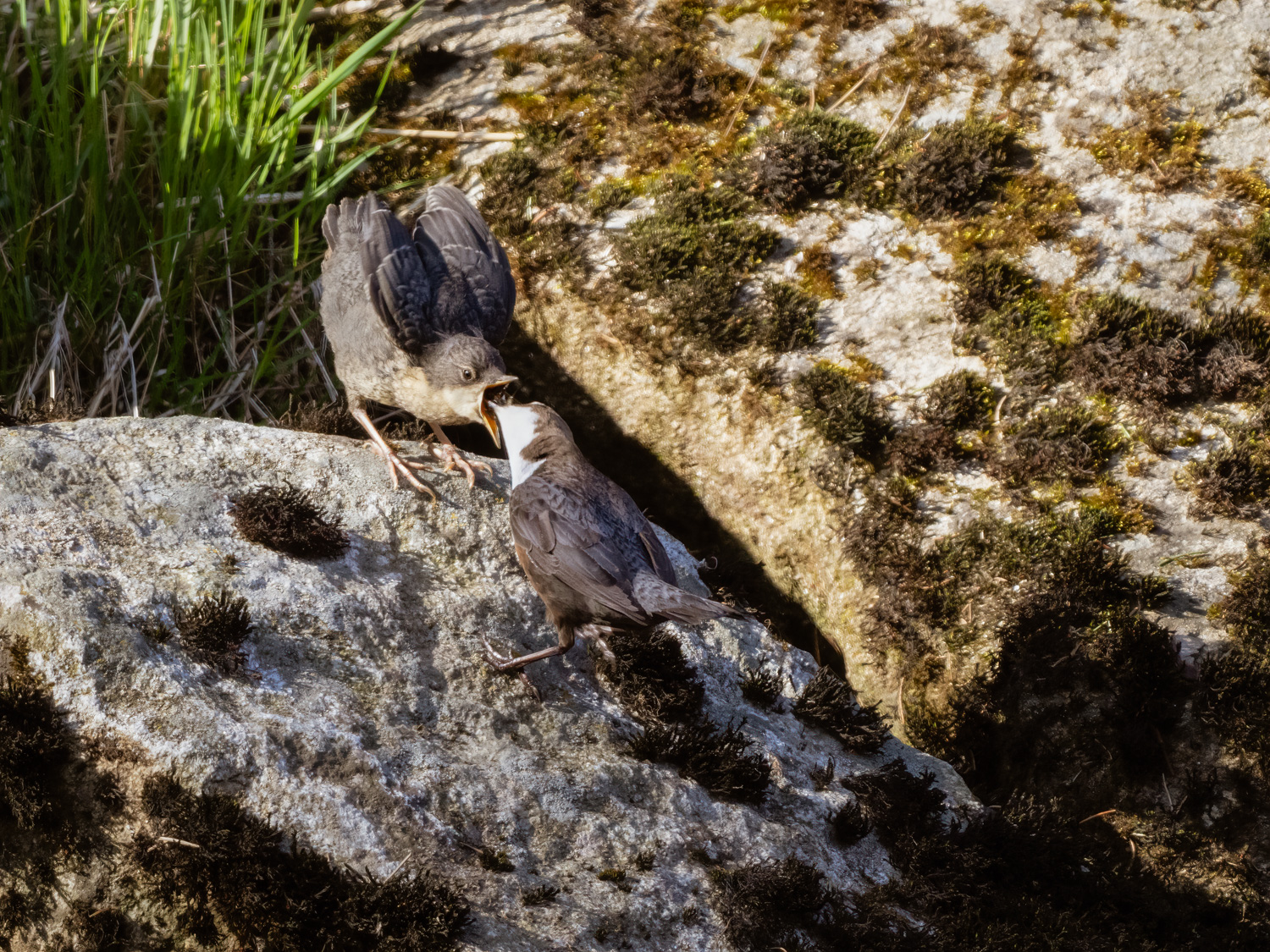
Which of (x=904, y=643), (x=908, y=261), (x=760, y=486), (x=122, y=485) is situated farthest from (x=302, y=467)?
(x=908, y=261)

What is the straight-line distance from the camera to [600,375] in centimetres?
687

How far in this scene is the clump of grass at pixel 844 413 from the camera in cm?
625

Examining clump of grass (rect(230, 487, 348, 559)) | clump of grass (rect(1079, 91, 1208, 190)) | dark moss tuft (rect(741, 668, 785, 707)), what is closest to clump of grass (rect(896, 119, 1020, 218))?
clump of grass (rect(1079, 91, 1208, 190))

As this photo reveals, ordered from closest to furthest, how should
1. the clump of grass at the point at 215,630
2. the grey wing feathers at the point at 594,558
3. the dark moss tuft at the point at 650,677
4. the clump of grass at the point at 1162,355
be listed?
the clump of grass at the point at 215,630, the grey wing feathers at the point at 594,558, the dark moss tuft at the point at 650,677, the clump of grass at the point at 1162,355

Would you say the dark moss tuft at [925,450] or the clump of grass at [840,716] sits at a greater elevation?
the dark moss tuft at [925,450]

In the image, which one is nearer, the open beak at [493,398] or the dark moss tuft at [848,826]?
the dark moss tuft at [848,826]

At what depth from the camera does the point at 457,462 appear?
5.61m

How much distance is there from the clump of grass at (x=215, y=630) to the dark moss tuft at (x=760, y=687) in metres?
2.73

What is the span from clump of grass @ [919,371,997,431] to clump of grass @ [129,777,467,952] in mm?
4350

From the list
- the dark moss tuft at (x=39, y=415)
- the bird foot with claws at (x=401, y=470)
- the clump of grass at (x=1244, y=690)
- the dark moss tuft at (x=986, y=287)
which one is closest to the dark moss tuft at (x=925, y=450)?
the dark moss tuft at (x=986, y=287)

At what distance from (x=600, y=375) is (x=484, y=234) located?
1.38 meters

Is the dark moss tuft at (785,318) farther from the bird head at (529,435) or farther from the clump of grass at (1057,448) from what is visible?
the bird head at (529,435)

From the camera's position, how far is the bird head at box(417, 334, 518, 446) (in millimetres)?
5113

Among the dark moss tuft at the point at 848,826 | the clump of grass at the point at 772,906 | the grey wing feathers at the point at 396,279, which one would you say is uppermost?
the grey wing feathers at the point at 396,279
